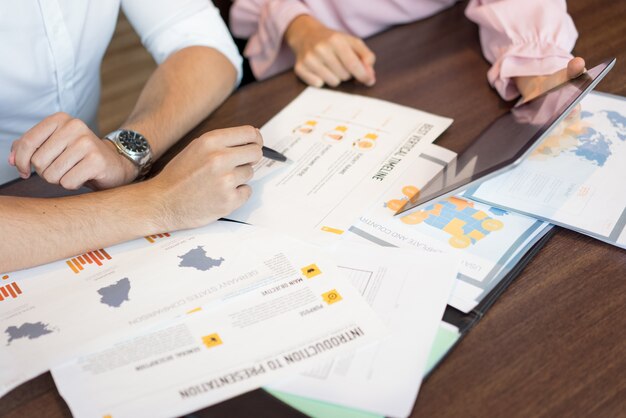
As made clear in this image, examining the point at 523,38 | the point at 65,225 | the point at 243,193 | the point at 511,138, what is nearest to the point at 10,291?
the point at 65,225

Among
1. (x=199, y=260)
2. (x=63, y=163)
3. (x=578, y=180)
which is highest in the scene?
(x=63, y=163)

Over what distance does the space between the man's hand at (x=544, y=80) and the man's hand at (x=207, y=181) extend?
45 cm

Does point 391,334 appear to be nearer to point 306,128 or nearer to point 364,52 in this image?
point 306,128

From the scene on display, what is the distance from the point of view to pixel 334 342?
25.0 inches

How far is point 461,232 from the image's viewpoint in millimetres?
763

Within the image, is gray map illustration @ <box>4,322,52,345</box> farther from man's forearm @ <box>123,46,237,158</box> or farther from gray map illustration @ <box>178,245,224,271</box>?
man's forearm @ <box>123,46,237,158</box>

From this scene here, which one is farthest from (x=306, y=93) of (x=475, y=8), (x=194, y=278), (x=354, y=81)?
(x=194, y=278)

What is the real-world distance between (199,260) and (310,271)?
0.15 m

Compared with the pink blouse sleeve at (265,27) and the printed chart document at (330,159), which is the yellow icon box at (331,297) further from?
the pink blouse sleeve at (265,27)

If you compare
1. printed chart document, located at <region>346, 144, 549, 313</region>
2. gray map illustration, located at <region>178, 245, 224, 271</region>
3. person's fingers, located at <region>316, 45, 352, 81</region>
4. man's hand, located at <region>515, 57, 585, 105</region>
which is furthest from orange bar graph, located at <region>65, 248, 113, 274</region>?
man's hand, located at <region>515, 57, 585, 105</region>

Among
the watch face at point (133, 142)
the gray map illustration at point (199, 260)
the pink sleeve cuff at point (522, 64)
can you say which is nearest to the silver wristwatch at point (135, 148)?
the watch face at point (133, 142)

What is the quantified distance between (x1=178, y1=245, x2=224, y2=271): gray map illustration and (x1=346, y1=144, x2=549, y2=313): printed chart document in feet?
0.57

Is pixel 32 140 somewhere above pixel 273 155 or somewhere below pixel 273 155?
above

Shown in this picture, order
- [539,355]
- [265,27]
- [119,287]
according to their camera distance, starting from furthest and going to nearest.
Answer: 1. [265,27]
2. [119,287]
3. [539,355]
